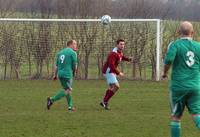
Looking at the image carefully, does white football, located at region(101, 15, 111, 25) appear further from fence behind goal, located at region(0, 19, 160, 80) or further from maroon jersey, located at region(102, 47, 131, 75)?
maroon jersey, located at region(102, 47, 131, 75)

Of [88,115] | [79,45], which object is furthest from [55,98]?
[79,45]

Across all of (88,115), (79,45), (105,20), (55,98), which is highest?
(105,20)

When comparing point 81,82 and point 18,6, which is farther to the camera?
point 18,6

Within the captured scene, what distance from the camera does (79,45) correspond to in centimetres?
2600

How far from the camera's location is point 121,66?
25.8 m

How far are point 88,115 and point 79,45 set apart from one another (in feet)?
41.5

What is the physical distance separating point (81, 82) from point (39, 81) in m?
1.76

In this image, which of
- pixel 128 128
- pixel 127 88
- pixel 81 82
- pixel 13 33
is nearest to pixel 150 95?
pixel 127 88

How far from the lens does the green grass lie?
11141mm

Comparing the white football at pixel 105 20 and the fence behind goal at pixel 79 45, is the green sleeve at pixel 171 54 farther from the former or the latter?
the fence behind goal at pixel 79 45

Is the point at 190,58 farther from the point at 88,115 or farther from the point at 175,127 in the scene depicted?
Answer: the point at 88,115

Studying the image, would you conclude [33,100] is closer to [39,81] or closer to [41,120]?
[41,120]

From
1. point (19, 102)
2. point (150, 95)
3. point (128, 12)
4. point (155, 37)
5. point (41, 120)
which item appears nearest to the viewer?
point (41, 120)

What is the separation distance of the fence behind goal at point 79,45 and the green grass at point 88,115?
4.27 metres
